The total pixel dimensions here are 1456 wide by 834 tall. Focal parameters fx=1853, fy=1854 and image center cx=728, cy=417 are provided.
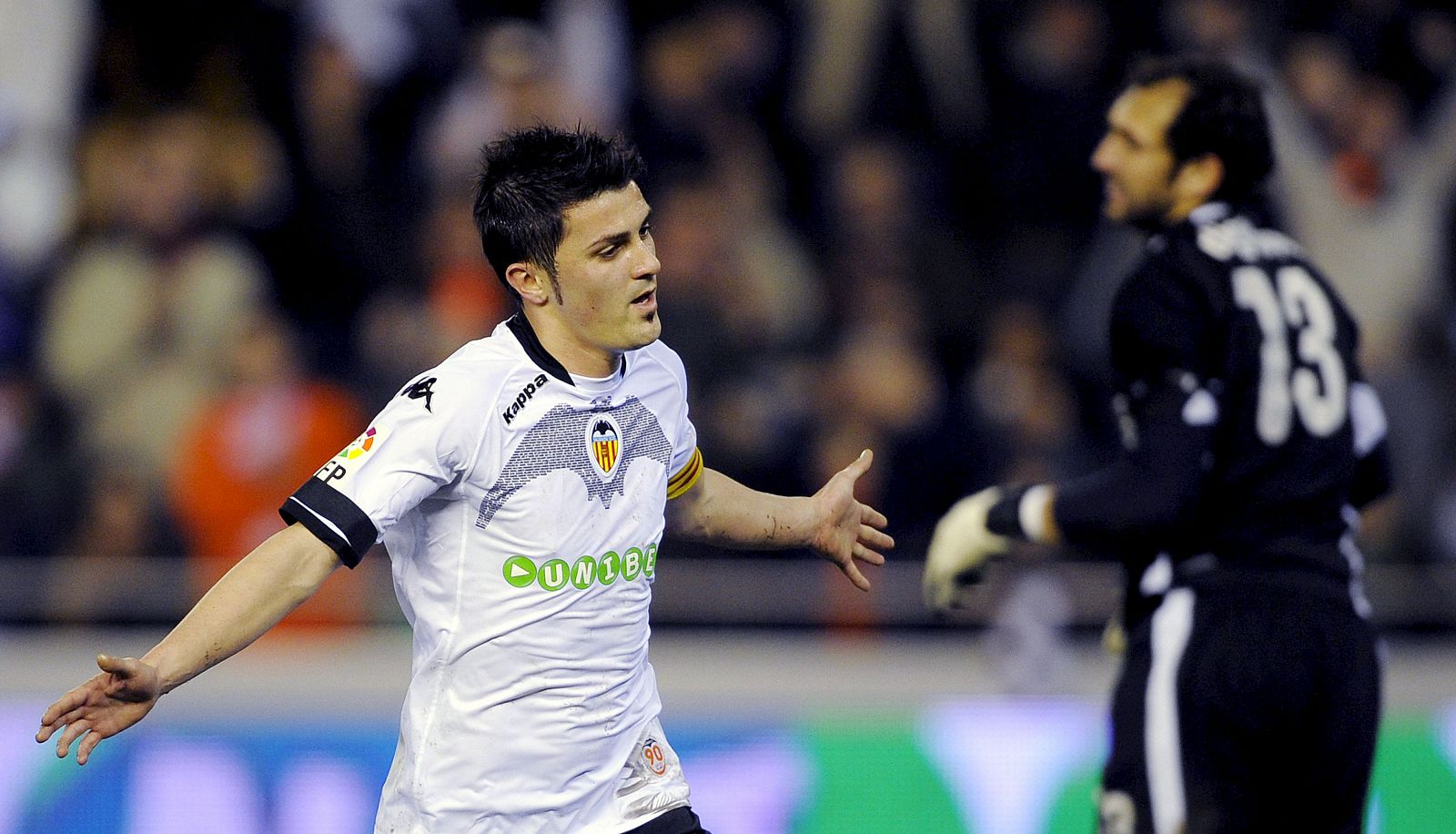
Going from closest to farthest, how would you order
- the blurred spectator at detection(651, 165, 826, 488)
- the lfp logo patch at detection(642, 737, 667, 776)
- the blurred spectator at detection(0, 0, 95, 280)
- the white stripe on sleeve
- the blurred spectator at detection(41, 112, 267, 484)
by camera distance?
the lfp logo patch at detection(642, 737, 667, 776) → the white stripe on sleeve → the blurred spectator at detection(651, 165, 826, 488) → the blurred spectator at detection(41, 112, 267, 484) → the blurred spectator at detection(0, 0, 95, 280)

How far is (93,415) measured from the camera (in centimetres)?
900

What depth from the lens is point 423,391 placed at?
143 inches

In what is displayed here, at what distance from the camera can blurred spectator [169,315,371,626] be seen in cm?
823

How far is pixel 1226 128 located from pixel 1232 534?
39.8 inches

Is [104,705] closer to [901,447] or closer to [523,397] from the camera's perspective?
[523,397]

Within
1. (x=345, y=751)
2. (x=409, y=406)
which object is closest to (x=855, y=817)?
(x=345, y=751)

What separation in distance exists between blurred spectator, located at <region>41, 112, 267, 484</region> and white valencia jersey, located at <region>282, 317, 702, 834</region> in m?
5.33

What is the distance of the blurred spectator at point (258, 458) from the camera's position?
27.0 ft

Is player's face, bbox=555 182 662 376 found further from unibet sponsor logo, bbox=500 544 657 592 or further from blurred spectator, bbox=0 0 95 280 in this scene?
blurred spectator, bbox=0 0 95 280

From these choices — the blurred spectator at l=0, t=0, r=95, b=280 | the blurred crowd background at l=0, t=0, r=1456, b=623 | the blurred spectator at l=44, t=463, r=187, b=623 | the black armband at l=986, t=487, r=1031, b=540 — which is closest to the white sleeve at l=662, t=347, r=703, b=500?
the black armband at l=986, t=487, r=1031, b=540

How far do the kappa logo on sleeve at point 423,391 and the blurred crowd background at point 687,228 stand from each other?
470cm

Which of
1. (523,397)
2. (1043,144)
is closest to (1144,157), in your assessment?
(523,397)

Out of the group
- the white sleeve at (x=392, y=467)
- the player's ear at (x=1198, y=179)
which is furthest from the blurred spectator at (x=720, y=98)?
the white sleeve at (x=392, y=467)

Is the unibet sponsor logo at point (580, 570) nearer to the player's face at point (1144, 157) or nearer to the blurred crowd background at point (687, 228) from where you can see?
the player's face at point (1144, 157)
